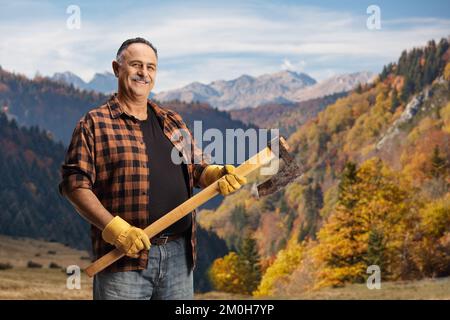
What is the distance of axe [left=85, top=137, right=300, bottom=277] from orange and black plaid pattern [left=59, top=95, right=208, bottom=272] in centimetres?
11

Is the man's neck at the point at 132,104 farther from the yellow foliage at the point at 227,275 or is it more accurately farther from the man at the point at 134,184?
the yellow foliage at the point at 227,275

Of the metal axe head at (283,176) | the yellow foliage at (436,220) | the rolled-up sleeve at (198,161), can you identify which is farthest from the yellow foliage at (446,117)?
the rolled-up sleeve at (198,161)

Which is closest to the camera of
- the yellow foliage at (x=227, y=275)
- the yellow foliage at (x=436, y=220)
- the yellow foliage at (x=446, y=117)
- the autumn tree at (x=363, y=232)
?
the autumn tree at (x=363, y=232)

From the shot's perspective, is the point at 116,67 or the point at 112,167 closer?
the point at 112,167

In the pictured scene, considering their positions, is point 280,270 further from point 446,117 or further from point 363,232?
point 446,117

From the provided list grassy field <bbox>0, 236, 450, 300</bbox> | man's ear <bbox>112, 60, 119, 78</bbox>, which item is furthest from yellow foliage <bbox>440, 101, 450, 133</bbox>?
man's ear <bbox>112, 60, 119, 78</bbox>

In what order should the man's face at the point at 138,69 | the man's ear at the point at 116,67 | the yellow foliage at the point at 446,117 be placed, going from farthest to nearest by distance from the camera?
the yellow foliage at the point at 446,117 → the man's ear at the point at 116,67 → the man's face at the point at 138,69

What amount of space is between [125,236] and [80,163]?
0.56 m

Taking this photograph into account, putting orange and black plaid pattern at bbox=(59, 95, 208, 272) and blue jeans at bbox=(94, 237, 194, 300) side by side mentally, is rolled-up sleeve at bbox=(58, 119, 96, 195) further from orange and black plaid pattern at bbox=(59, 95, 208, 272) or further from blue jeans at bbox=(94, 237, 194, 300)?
blue jeans at bbox=(94, 237, 194, 300)

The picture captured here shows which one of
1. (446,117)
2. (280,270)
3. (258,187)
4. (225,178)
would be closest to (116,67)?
(225,178)

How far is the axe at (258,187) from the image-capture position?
15.7 ft

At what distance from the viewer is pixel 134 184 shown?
4812 millimetres

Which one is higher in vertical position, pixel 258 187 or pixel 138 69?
pixel 138 69

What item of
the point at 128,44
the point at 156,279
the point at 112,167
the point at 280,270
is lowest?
the point at 280,270
